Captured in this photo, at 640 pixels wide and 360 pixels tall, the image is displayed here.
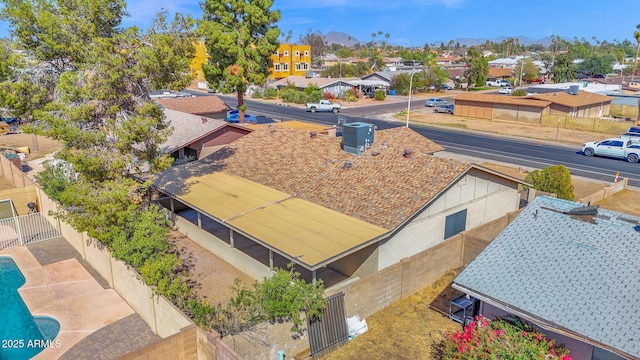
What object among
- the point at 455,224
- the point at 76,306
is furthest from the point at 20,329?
the point at 455,224

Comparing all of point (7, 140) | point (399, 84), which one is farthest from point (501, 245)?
point (399, 84)

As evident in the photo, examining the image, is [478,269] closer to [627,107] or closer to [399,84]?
[627,107]

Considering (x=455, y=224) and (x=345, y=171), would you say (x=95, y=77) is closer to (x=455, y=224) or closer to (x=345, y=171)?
(x=345, y=171)

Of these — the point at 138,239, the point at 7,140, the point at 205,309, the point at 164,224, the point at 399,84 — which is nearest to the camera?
the point at 205,309

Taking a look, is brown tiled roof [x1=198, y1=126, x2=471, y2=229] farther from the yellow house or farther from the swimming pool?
the yellow house

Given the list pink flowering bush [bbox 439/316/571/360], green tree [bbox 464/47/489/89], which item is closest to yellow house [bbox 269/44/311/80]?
green tree [bbox 464/47/489/89]

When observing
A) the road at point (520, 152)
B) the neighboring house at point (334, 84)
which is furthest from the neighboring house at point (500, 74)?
the road at point (520, 152)
